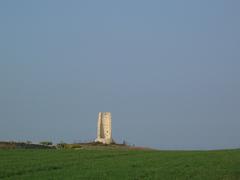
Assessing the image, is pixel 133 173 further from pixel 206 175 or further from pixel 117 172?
pixel 206 175

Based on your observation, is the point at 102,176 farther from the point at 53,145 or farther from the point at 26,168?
the point at 53,145

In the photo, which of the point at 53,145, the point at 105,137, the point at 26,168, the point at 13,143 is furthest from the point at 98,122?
the point at 26,168

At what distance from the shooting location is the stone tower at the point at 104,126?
3403 inches

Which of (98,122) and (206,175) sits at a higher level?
(98,122)

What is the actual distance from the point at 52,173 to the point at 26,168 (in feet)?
10.5

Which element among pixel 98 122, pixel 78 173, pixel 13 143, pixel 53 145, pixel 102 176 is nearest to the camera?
pixel 102 176

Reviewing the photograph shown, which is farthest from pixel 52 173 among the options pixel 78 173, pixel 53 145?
pixel 53 145

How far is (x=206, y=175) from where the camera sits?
979 inches

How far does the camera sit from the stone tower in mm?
86438

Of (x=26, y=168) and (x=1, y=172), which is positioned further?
(x=26, y=168)

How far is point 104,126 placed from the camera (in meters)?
87.4

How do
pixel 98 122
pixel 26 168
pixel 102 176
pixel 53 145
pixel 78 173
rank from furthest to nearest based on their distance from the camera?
1. pixel 98 122
2. pixel 53 145
3. pixel 26 168
4. pixel 78 173
5. pixel 102 176

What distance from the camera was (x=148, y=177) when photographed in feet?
76.6

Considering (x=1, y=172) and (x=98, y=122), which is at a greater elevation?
(x=98, y=122)
